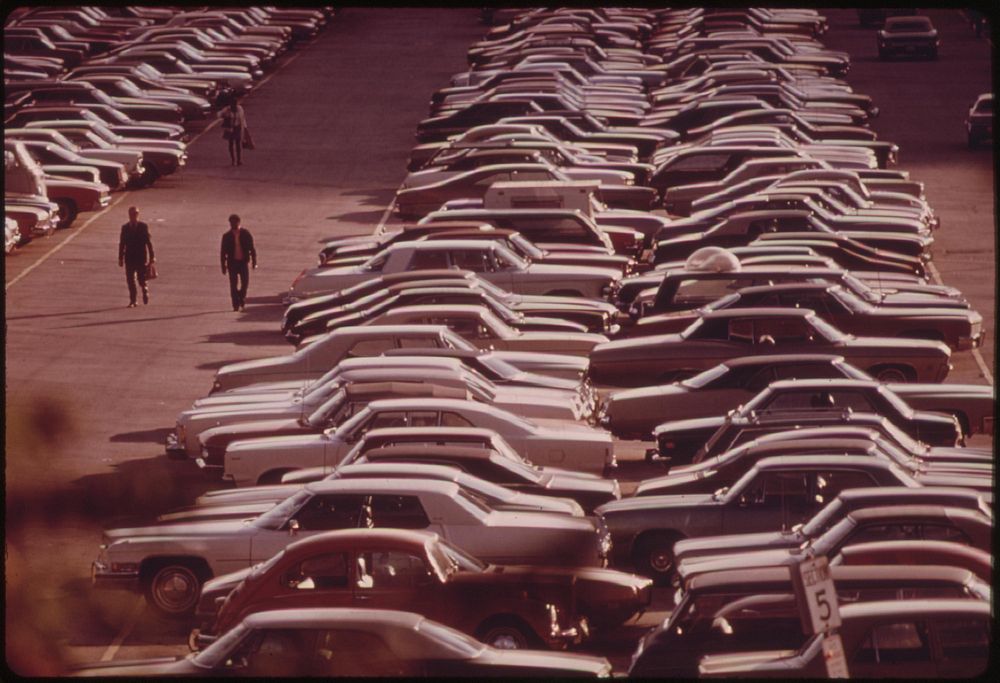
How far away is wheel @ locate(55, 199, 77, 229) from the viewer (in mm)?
32156

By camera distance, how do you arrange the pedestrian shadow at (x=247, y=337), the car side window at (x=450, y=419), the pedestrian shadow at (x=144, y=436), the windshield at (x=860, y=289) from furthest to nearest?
the pedestrian shadow at (x=247, y=337)
the windshield at (x=860, y=289)
the pedestrian shadow at (x=144, y=436)
the car side window at (x=450, y=419)

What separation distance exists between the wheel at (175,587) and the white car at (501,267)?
10.4 metres

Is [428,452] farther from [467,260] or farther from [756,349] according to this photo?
[467,260]

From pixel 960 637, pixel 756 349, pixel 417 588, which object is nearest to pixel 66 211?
pixel 756 349

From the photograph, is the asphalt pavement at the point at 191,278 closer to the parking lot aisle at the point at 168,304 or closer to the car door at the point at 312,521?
the parking lot aisle at the point at 168,304

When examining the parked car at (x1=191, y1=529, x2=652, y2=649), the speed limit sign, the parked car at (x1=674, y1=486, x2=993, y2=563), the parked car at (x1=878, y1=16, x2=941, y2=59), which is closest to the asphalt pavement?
the parked car at (x1=878, y1=16, x2=941, y2=59)

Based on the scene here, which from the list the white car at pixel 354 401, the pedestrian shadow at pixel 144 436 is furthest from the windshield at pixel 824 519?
the pedestrian shadow at pixel 144 436

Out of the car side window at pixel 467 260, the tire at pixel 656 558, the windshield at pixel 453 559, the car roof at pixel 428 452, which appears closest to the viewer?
the windshield at pixel 453 559

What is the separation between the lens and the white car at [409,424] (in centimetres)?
1491

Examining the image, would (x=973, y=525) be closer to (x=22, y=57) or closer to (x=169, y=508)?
(x=169, y=508)

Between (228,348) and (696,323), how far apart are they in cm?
685

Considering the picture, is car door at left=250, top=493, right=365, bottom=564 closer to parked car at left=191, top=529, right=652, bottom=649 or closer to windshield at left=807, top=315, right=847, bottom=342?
parked car at left=191, top=529, right=652, bottom=649

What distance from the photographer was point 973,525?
11367mm

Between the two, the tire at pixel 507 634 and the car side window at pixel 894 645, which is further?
the tire at pixel 507 634
